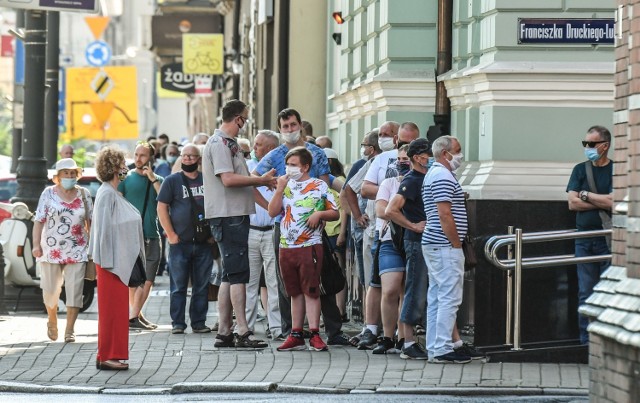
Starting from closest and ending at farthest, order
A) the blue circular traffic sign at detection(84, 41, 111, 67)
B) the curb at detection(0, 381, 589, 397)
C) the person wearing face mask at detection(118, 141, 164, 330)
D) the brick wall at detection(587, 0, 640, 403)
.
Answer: the brick wall at detection(587, 0, 640, 403) → the curb at detection(0, 381, 589, 397) → the person wearing face mask at detection(118, 141, 164, 330) → the blue circular traffic sign at detection(84, 41, 111, 67)

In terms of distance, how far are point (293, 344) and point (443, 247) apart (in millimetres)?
1845

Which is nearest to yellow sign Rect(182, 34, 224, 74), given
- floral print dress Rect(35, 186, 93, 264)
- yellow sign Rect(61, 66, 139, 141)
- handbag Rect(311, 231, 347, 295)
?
yellow sign Rect(61, 66, 139, 141)

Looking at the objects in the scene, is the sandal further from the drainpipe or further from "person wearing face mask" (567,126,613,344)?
"person wearing face mask" (567,126,613,344)

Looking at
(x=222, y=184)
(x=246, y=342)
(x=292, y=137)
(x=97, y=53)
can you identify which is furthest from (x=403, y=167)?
(x=97, y=53)

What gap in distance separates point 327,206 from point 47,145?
14076 mm

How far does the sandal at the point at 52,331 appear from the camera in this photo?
52.6 feet

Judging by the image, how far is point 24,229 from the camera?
19859mm

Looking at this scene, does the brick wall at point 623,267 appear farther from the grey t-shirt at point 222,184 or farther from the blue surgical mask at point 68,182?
the blue surgical mask at point 68,182

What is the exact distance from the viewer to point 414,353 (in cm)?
1397

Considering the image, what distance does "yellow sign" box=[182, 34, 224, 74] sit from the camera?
42312mm

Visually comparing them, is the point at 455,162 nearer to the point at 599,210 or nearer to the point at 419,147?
the point at 419,147

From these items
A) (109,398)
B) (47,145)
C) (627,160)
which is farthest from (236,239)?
(47,145)

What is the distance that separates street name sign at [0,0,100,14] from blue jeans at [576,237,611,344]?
8103mm

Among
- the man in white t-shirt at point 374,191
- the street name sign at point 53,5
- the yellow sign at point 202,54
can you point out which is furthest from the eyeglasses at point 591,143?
the yellow sign at point 202,54
